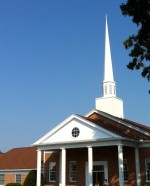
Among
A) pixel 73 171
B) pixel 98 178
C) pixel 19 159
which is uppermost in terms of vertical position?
pixel 19 159

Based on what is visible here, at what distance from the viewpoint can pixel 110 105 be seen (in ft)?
128

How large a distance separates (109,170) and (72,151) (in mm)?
4611

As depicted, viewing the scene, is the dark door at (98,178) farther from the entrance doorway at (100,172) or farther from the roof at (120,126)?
the roof at (120,126)

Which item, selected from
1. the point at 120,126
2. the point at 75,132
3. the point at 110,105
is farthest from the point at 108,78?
the point at 75,132

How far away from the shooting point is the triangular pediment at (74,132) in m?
31.3

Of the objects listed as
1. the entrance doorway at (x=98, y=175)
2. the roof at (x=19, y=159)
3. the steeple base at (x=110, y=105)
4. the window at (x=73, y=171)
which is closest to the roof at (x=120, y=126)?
the steeple base at (x=110, y=105)

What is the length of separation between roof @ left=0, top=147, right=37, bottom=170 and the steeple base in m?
10.2

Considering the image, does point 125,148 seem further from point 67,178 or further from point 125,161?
point 67,178

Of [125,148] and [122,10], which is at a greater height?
[122,10]

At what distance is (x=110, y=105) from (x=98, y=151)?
6.04 m

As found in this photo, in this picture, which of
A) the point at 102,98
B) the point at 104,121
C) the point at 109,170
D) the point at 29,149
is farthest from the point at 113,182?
the point at 29,149

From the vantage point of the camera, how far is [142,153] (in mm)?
32344

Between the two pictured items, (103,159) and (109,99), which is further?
(109,99)

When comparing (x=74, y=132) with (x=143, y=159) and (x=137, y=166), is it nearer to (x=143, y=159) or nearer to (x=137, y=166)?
(x=137, y=166)
